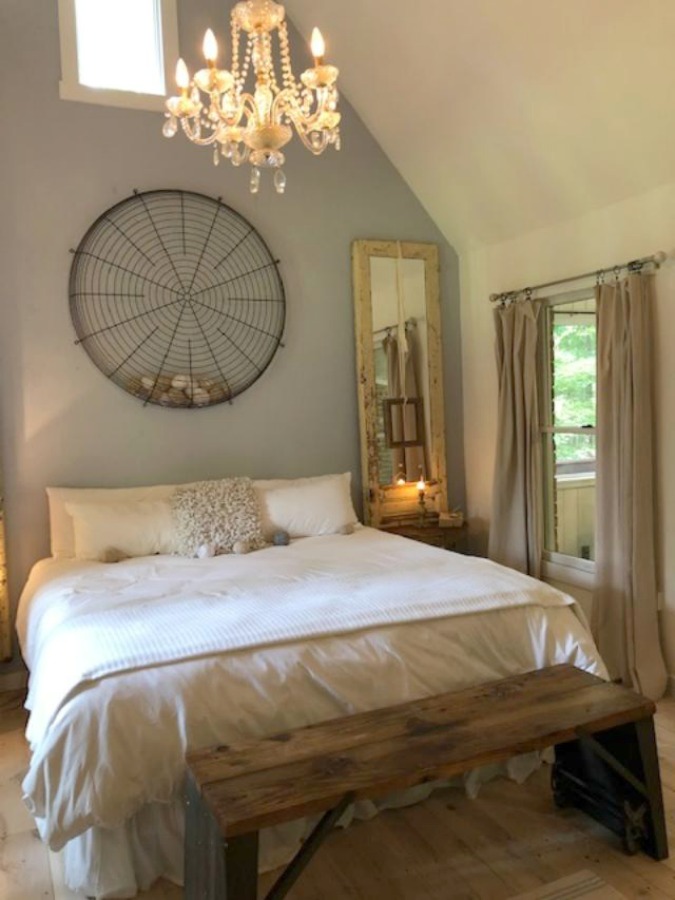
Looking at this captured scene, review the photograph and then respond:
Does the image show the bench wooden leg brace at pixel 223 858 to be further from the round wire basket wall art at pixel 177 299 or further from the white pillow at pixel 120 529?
the round wire basket wall art at pixel 177 299

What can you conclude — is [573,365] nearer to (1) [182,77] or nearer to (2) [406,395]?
(2) [406,395]

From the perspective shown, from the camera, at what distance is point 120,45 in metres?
3.60

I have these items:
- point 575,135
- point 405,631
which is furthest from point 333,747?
point 575,135

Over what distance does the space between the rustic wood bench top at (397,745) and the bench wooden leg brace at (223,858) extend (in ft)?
0.15

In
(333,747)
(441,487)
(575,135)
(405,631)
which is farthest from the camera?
(441,487)

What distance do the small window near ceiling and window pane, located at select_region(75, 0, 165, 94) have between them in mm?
2377

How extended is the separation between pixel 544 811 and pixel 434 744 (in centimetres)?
70

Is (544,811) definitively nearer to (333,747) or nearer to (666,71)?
(333,747)

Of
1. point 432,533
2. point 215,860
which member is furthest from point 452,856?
point 432,533

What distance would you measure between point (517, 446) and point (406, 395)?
735 millimetres

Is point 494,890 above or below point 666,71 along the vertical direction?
below

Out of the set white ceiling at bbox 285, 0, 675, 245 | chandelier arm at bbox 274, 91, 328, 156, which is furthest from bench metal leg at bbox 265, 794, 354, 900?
white ceiling at bbox 285, 0, 675, 245

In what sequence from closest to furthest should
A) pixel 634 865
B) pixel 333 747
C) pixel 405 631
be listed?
pixel 333 747, pixel 634 865, pixel 405 631

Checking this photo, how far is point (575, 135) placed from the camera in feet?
10.3
